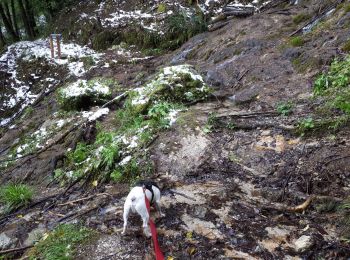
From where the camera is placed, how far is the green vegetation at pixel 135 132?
18.1 feet

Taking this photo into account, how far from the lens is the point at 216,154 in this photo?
17.5ft

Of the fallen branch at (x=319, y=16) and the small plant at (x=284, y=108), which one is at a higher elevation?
the fallen branch at (x=319, y=16)

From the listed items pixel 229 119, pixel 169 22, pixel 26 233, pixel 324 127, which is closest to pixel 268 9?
pixel 169 22

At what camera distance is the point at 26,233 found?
4.64 meters

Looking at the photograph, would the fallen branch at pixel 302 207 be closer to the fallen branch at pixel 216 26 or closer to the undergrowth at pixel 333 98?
the undergrowth at pixel 333 98

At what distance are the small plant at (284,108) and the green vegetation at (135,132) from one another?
1912mm

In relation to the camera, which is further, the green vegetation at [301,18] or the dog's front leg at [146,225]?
the green vegetation at [301,18]

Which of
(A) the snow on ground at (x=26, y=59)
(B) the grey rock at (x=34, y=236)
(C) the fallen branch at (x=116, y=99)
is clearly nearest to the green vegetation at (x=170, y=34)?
(A) the snow on ground at (x=26, y=59)

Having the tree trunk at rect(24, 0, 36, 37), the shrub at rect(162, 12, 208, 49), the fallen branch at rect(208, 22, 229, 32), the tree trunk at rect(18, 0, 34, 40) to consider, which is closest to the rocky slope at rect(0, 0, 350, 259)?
the fallen branch at rect(208, 22, 229, 32)

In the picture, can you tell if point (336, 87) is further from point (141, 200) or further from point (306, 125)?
point (141, 200)

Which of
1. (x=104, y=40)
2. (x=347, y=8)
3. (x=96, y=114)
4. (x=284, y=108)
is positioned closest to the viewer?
(x=284, y=108)

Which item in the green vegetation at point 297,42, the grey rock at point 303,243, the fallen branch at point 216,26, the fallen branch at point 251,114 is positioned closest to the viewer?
the grey rock at point 303,243

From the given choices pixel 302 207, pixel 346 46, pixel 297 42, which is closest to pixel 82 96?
pixel 297 42

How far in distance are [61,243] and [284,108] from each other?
4.42 meters
